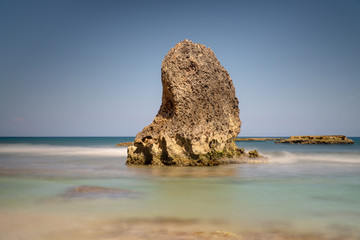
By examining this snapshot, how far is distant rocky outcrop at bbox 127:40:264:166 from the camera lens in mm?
12586

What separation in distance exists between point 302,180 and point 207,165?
13.0 ft

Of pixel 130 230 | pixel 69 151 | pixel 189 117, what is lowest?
pixel 69 151

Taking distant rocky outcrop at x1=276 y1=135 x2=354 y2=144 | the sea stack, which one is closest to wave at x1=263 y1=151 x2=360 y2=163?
the sea stack

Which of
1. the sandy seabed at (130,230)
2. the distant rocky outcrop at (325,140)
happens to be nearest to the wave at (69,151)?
the sandy seabed at (130,230)

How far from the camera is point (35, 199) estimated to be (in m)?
6.98

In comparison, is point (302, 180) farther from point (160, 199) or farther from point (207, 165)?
point (160, 199)

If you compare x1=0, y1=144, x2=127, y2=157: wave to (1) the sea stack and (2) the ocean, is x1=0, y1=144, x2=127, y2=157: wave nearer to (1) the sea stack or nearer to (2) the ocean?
(1) the sea stack

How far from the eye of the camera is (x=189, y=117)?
41.9 feet

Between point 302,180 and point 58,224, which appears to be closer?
point 58,224

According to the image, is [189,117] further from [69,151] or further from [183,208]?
[69,151]

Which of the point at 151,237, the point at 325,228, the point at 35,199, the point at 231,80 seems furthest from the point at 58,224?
the point at 231,80

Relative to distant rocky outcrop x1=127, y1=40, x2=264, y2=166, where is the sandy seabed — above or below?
below

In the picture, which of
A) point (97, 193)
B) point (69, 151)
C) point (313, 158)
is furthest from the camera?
point (69, 151)

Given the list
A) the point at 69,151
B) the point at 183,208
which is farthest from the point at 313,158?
the point at 69,151
